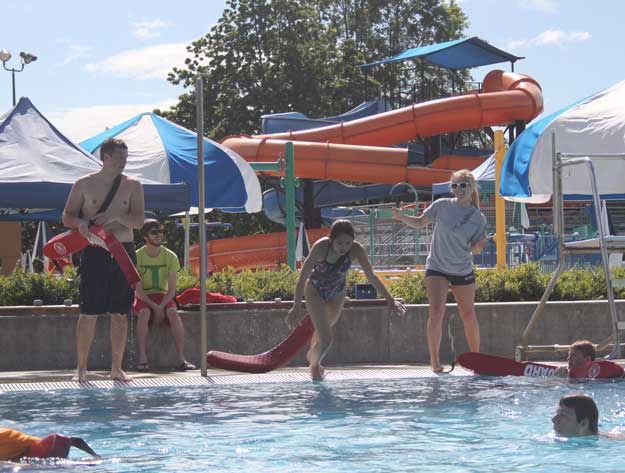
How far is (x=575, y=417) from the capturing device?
6.81m

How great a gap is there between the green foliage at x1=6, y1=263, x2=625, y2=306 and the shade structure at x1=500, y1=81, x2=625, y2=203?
97 cm

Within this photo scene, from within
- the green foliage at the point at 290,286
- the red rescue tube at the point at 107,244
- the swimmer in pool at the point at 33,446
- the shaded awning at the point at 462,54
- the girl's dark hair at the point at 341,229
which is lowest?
the swimmer in pool at the point at 33,446

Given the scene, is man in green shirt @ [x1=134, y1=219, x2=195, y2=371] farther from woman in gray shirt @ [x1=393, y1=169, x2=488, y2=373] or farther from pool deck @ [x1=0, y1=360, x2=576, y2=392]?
woman in gray shirt @ [x1=393, y1=169, x2=488, y2=373]

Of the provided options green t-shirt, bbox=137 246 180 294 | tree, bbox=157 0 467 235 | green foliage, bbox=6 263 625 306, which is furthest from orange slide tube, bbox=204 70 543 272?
green t-shirt, bbox=137 246 180 294

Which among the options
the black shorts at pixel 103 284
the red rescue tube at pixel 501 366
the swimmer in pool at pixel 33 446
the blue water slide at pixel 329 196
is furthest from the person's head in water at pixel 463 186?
the blue water slide at pixel 329 196

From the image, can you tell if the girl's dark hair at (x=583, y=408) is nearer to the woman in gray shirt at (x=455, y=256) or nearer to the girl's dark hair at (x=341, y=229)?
the girl's dark hair at (x=341, y=229)

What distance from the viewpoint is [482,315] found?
12102 mm

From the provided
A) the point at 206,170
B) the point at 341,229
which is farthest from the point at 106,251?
the point at 206,170

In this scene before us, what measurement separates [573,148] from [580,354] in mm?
4995

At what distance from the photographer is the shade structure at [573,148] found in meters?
13.4

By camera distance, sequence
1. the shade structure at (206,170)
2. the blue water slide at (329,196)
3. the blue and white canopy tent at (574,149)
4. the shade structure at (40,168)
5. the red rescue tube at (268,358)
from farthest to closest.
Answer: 1. the blue water slide at (329,196)
2. the shade structure at (206,170)
3. the blue and white canopy tent at (574,149)
4. the shade structure at (40,168)
5. the red rescue tube at (268,358)

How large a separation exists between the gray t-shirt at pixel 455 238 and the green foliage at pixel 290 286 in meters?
2.04

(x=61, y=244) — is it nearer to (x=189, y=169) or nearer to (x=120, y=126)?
(x=189, y=169)

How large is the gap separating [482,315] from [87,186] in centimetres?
447
